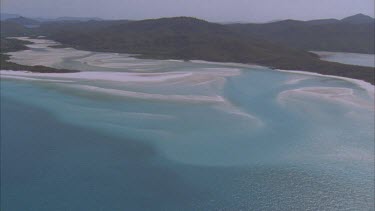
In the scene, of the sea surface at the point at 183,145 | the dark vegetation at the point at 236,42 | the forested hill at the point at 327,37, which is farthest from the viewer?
the forested hill at the point at 327,37

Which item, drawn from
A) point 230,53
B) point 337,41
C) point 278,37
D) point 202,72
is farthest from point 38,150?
point 278,37

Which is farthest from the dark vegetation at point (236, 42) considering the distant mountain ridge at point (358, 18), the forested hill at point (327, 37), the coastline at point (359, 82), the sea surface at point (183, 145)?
the distant mountain ridge at point (358, 18)

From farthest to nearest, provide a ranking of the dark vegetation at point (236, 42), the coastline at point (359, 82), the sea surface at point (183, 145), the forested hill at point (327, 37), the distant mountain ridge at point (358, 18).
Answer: the distant mountain ridge at point (358, 18), the forested hill at point (327, 37), the dark vegetation at point (236, 42), the coastline at point (359, 82), the sea surface at point (183, 145)

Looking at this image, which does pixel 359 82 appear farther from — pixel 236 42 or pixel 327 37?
pixel 327 37

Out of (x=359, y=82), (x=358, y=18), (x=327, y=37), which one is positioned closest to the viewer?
(x=359, y=82)

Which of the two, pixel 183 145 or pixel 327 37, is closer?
pixel 183 145

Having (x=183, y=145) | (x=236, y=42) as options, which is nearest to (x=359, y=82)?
(x=183, y=145)

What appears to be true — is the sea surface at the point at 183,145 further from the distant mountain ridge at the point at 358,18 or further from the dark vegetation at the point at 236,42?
the distant mountain ridge at the point at 358,18

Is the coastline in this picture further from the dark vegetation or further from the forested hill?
the forested hill
